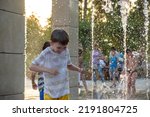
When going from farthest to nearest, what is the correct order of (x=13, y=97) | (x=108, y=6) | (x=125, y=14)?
(x=108, y=6)
(x=125, y=14)
(x=13, y=97)

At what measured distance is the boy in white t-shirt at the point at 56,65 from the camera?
530 cm

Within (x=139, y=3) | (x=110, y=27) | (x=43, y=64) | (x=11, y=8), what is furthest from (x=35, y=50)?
(x=43, y=64)

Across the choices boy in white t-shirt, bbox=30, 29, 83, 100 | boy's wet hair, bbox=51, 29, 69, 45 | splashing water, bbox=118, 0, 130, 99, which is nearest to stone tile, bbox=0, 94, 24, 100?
boy in white t-shirt, bbox=30, 29, 83, 100

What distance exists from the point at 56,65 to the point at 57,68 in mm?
37

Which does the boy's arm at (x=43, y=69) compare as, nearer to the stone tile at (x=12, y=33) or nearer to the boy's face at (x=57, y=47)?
the boy's face at (x=57, y=47)

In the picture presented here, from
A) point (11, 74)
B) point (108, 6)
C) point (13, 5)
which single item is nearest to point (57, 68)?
point (11, 74)

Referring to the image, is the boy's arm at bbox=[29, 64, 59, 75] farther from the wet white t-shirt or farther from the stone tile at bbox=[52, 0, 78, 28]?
the stone tile at bbox=[52, 0, 78, 28]

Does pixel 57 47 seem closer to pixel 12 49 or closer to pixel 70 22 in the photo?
pixel 12 49

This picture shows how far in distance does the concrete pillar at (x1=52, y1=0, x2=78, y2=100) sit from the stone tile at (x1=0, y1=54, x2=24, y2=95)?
1.42 metres

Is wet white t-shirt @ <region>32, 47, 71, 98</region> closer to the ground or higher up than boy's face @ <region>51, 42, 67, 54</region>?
closer to the ground

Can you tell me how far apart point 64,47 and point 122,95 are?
22.0 ft

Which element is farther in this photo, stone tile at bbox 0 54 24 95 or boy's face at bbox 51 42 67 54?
stone tile at bbox 0 54 24 95

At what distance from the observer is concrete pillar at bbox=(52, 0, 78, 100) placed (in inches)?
341

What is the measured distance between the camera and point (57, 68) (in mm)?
5359
